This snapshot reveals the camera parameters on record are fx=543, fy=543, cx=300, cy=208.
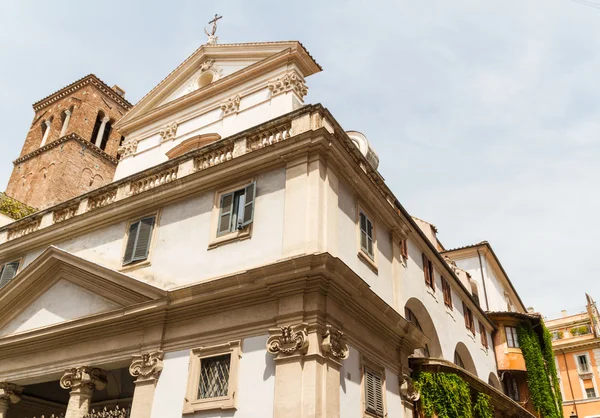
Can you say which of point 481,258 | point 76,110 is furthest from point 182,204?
point 76,110

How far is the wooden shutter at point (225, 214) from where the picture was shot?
43.7 feet

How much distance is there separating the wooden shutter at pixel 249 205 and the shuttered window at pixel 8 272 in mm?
9269

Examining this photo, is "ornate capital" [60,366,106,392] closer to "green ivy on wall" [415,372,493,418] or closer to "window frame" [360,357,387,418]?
"window frame" [360,357,387,418]

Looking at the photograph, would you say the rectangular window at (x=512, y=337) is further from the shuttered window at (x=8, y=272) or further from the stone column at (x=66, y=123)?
the stone column at (x=66, y=123)

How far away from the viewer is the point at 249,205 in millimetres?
13125

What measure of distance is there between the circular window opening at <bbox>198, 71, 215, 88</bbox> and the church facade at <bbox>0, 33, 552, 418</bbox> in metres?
1.11

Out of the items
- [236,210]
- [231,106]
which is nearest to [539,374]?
[231,106]

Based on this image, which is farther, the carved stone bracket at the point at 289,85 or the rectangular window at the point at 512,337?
the rectangular window at the point at 512,337

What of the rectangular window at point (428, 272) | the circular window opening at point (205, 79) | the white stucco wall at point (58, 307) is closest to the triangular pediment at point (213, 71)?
the circular window opening at point (205, 79)

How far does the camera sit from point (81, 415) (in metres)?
13.2

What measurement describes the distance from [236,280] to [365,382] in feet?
12.3

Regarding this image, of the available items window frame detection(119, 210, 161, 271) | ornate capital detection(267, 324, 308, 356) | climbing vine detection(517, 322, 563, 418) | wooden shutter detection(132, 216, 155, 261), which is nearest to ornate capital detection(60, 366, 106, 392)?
window frame detection(119, 210, 161, 271)

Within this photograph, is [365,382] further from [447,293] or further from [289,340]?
[447,293]

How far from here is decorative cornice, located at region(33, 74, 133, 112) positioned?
46.4m
